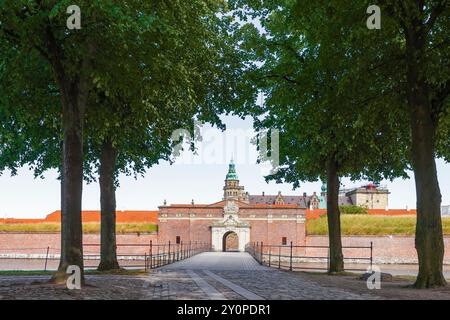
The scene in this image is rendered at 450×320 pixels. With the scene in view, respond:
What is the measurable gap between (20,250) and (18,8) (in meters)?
63.6

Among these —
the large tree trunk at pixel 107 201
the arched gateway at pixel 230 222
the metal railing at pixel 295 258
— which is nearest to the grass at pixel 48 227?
the arched gateway at pixel 230 222

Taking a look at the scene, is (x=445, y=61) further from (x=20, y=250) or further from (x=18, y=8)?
(x=20, y=250)

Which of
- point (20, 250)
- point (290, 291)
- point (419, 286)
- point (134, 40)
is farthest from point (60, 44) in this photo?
point (20, 250)

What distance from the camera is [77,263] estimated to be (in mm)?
12461

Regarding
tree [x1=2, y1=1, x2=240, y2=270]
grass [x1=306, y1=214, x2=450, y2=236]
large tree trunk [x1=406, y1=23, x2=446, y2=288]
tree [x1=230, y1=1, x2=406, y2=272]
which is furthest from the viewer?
grass [x1=306, y1=214, x2=450, y2=236]

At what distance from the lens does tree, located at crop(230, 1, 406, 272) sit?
16125mm

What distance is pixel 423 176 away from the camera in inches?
557

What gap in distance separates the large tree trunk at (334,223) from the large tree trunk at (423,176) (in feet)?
25.4

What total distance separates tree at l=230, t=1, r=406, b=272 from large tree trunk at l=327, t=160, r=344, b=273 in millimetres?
40

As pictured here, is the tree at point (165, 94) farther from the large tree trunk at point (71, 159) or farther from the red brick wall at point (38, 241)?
the red brick wall at point (38, 241)

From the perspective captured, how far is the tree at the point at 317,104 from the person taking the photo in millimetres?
16125

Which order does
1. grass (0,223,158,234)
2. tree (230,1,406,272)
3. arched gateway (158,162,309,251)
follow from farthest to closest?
arched gateway (158,162,309,251)
grass (0,223,158,234)
tree (230,1,406,272)

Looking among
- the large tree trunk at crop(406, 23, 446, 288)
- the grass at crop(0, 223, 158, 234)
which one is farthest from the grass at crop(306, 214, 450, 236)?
the large tree trunk at crop(406, 23, 446, 288)

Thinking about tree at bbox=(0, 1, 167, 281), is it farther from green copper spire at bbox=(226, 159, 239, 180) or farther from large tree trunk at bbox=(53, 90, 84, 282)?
green copper spire at bbox=(226, 159, 239, 180)
